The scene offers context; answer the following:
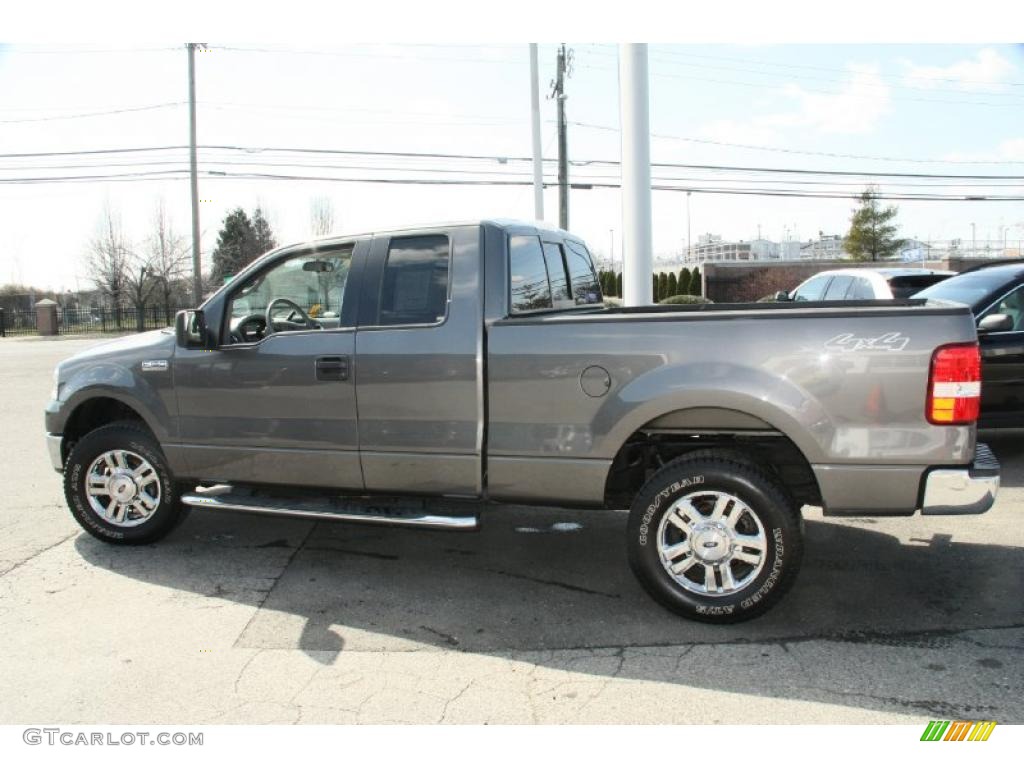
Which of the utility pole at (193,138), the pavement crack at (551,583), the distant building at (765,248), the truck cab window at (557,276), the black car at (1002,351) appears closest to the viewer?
the pavement crack at (551,583)

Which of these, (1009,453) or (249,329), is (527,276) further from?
(1009,453)

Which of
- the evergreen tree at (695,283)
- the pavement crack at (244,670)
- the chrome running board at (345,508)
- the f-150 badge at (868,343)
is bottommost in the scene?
the pavement crack at (244,670)

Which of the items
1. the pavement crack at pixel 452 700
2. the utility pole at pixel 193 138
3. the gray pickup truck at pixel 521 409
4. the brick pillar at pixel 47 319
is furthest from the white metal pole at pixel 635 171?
the brick pillar at pixel 47 319

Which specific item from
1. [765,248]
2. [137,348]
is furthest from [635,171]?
[765,248]

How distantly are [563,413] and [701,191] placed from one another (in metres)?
30.4

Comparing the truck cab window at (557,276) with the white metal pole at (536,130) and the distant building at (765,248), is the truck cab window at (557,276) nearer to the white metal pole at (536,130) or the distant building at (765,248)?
the white metal pole at (536,130)

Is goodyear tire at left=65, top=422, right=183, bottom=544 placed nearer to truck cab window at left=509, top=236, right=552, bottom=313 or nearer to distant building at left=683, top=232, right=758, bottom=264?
truck cab window at left=509, top=236, right=552, bottom=313

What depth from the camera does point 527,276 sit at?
467 cm

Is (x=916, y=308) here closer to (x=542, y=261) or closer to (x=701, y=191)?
(x=542, y=261)

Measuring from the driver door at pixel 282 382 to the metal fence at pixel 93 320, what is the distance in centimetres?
4110

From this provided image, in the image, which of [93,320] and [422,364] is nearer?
[422,364]

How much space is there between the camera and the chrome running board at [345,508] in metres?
4.32

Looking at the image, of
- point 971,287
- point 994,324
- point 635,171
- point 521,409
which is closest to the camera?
point 521,409
